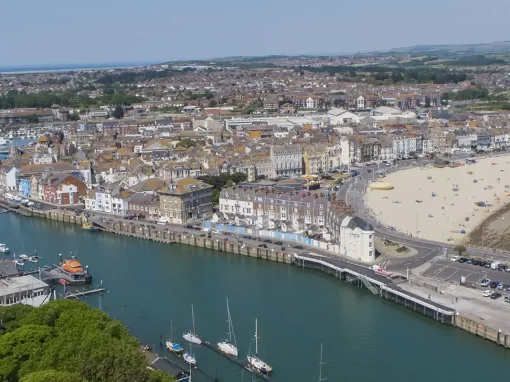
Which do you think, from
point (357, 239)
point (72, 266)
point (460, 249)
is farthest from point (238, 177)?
point (460, 249)

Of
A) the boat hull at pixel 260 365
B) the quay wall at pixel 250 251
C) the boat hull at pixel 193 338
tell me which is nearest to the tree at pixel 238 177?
the quay wall at pixel 250 251

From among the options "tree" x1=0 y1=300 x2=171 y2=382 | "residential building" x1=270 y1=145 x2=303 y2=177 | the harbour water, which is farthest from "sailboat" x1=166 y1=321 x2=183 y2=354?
"residential building" x1=270 y1=145 x2=303 y2=177

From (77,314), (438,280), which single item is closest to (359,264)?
(438,280)

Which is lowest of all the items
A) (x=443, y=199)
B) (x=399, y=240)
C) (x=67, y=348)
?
(x=443, y=199)

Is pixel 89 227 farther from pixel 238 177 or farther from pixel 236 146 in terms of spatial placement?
pixel 236 146

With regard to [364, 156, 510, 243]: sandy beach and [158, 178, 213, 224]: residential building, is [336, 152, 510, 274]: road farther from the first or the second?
[158, 178, 213, 224]: residential building
